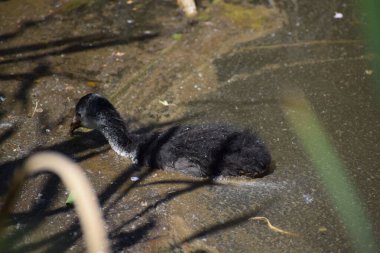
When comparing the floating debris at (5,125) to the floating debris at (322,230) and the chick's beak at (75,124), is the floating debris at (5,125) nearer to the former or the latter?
the chick's beak at (75,124)

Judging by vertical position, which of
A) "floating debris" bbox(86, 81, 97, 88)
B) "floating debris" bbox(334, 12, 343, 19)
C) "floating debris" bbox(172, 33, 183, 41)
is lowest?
"floating debris" bbox(334, 12, 343, 19)

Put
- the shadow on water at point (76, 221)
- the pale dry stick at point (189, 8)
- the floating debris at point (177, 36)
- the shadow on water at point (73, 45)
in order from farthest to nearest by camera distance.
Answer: the pale dry stick at point (189, 8)
the floating debris at point (177, 36)
the shadow on water at point (73, 45)
the shadow on water at point (76, 221)

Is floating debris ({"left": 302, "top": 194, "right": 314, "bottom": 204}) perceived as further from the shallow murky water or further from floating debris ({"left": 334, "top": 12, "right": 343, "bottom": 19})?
floating debris ({"left": 334, "top": 12, "right": 343, "bottom": 19})

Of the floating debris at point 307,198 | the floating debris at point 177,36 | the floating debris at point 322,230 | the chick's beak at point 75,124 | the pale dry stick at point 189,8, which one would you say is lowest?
the floating debris at point 307,198

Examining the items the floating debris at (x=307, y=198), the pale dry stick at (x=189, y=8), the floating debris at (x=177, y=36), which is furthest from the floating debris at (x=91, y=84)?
the floating debris at (x=307, y=198)

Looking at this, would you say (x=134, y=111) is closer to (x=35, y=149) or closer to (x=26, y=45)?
(x=35, y=149)

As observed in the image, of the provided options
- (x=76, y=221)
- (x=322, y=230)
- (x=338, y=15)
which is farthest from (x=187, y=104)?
(x=338, y=15)

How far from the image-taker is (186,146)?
513 centimetres

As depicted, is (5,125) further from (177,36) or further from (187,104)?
(177,36)

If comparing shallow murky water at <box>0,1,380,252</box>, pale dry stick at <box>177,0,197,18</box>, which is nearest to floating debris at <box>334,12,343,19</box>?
shallow murky water at <box>0,1,380,252</box>

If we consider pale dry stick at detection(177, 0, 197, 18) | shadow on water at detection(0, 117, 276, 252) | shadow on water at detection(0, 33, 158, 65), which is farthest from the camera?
pale dry stick at detection(177, 0, 197, 18)

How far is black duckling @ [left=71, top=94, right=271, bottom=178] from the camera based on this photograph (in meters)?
4.96

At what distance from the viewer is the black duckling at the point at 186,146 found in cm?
496

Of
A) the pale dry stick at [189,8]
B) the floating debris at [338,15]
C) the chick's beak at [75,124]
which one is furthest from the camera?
the pale dry stick at [189,8]
